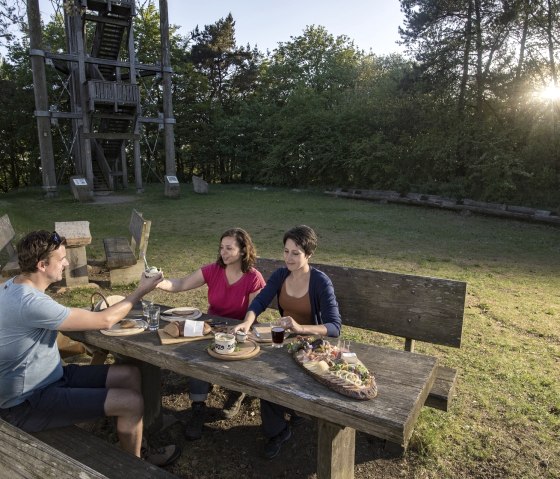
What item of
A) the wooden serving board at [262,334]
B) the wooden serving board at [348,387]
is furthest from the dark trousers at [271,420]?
the wooden serving board at [348,387]

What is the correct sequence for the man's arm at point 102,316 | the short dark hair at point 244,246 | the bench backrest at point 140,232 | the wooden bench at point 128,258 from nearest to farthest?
the man's arm at point 102,316
the short dark hair at point 244,246
the bench backrest at point 140,232
the wooden bench at point 128,258

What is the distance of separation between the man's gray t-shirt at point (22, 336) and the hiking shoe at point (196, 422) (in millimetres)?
1152

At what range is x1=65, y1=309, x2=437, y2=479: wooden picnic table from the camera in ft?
6.19

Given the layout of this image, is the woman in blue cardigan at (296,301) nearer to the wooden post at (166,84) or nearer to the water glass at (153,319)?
the water glass at (153,319)

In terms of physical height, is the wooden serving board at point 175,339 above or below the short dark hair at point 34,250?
below

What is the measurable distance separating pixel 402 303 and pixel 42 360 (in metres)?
2.47

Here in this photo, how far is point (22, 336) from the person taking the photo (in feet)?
7.73

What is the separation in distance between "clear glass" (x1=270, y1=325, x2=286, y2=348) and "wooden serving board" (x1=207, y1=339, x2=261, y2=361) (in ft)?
0.34

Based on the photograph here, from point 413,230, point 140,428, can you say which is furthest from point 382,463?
point 413,230

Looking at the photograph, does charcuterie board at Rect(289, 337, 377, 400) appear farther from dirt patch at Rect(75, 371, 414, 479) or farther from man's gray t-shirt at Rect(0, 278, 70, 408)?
man's gray t-shirt at Rect(0, 278, 70, 408)

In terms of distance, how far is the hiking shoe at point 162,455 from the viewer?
2854 millimetres

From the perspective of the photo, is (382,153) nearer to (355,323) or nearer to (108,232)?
(108,232)

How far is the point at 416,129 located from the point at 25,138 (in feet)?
69.4

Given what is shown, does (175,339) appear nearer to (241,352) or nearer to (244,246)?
(241,352)
